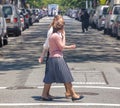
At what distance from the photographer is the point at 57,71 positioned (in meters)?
11.7

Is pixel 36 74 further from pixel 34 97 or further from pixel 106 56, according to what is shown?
pixel 106 56

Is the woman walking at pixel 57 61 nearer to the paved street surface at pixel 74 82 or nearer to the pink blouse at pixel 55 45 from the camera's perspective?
the pink blouse at pixel 55 45

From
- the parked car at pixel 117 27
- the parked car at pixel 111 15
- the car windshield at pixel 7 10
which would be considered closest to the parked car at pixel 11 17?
the car windshield at pixel 7 10

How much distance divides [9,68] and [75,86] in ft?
16.7

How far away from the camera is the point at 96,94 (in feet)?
41.8

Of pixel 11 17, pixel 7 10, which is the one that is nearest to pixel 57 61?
pixel 11 17

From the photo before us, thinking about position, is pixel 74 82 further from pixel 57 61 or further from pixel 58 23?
pixel 58 23

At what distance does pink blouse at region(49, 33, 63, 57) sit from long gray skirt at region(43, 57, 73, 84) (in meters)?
0.10

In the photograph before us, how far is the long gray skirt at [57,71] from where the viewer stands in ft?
38.4

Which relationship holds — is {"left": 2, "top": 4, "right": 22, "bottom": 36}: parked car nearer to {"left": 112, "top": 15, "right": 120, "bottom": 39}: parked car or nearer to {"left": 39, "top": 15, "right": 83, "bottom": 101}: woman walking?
{"left": 112, "top": 15, "right": 120, "bottom": 39}: parked car

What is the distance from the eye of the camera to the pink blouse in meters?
11.6

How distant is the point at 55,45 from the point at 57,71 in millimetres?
507

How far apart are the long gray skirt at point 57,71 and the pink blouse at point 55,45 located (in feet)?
0.32

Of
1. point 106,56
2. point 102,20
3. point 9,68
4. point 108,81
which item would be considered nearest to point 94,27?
point 102,20
